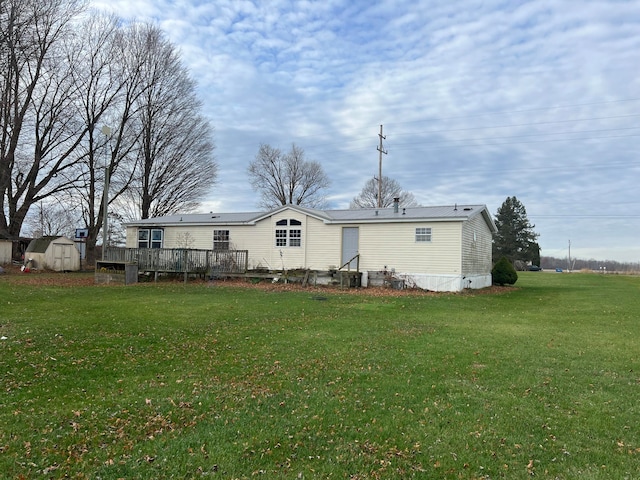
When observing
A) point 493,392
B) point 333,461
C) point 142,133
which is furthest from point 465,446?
point 142,133

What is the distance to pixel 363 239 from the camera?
19953 mm

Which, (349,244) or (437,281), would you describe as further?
(349,244)

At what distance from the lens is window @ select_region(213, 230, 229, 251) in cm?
2297

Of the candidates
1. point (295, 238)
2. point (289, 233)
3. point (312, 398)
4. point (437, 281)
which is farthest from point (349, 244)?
point (312, 398)

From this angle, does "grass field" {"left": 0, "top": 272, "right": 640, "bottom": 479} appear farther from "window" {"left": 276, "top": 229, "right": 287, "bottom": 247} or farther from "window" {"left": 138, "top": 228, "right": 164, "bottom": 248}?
"window" {"left": 138, "top": 228, "right": 164, "bottom": 248}

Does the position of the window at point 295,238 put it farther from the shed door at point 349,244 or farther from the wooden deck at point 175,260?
the wooden deck at point 175,260

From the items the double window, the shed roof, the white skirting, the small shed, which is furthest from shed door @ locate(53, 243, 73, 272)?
the white skirting

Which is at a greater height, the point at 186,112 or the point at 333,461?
the point at 186,112

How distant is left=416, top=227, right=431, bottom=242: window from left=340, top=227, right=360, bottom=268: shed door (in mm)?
2765

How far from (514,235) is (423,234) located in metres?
→ 48.6

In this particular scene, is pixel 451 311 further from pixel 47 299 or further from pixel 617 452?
pixel 47 299

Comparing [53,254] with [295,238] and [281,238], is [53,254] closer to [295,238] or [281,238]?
[281,238]

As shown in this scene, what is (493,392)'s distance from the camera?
5211mm

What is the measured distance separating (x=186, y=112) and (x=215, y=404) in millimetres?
32277
